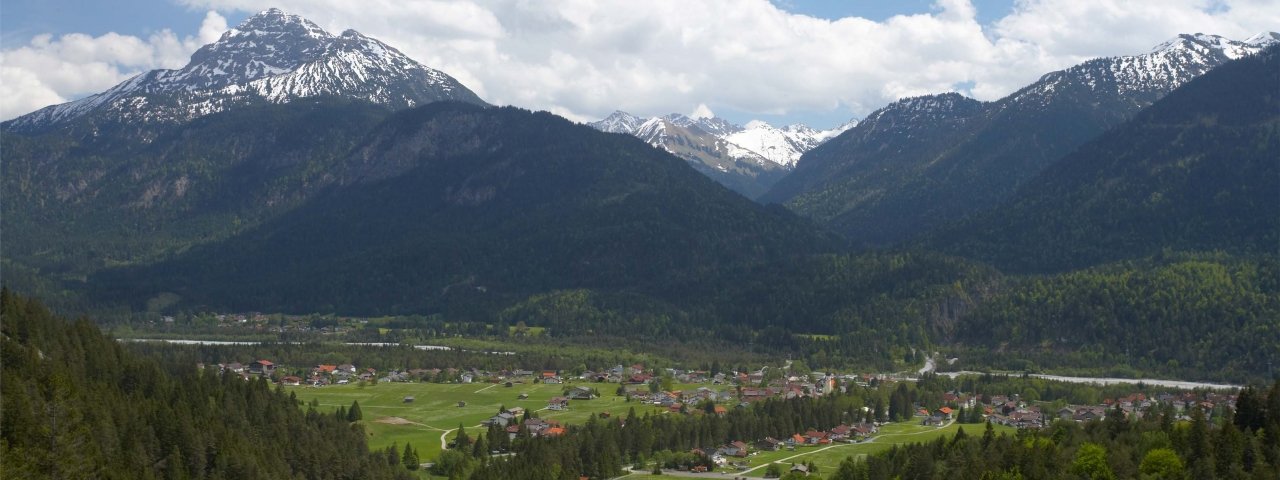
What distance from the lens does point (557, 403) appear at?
17650cm

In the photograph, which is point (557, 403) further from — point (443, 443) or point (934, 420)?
point (934, 420)

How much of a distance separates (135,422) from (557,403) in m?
78.6

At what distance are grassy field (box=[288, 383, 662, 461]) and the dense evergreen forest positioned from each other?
15.7m

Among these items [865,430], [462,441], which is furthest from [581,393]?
[865,430]

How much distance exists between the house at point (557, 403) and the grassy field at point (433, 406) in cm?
102

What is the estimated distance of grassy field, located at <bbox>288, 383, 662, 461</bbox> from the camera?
505ft

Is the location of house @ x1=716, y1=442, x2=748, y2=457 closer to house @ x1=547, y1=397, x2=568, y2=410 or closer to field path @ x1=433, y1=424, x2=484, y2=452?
field path @ x1=433, y1=424, x2=484, y2=452

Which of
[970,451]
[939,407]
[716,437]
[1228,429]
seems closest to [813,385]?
[939,407]

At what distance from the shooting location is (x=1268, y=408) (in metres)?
105

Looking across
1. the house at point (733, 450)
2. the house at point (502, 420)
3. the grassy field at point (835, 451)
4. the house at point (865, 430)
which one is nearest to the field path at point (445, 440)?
the house at point (502, 420)

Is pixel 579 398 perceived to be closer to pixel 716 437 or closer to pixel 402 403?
pixel 402 403

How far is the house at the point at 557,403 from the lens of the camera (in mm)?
174000

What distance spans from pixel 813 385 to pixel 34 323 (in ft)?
373

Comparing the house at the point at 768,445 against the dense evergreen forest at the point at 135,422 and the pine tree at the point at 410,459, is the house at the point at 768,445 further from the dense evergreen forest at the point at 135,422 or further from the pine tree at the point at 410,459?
the dense evergreen forest at the point at 135,422
